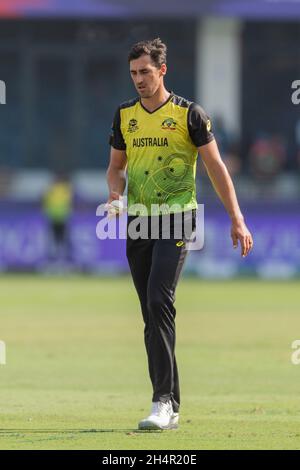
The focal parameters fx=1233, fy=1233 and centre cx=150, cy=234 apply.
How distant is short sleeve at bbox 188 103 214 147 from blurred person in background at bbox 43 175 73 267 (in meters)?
18.7

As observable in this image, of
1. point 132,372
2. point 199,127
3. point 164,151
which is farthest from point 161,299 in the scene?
point 132,372

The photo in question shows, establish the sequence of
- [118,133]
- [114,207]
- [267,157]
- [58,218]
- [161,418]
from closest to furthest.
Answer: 1. [161,418]
2. [114,207]
3. [118,133]
4. [58,218]
5. [267,157]

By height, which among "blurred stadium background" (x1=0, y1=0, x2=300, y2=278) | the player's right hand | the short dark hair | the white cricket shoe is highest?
"blurred stadium background" (x1=0, y1=0, x2=300, y2=278)

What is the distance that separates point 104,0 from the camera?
30.0 metres

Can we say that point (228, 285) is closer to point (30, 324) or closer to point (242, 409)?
point (30, 324)

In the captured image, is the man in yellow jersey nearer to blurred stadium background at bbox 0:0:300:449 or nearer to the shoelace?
the shoelace

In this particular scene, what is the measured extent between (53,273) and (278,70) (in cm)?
890

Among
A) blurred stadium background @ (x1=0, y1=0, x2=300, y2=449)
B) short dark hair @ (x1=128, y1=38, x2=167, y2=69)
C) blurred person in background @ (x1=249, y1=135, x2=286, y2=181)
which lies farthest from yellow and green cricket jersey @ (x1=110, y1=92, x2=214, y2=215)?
blurred person in background @ (x1=249, y1=135, x2=286, y2=181)

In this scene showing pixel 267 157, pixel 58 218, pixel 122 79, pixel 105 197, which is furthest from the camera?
pixel 122 79

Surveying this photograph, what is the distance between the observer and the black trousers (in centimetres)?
848

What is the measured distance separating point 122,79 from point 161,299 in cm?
2381

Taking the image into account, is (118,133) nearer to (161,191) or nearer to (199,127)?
(161,191)

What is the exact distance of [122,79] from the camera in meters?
31.8
